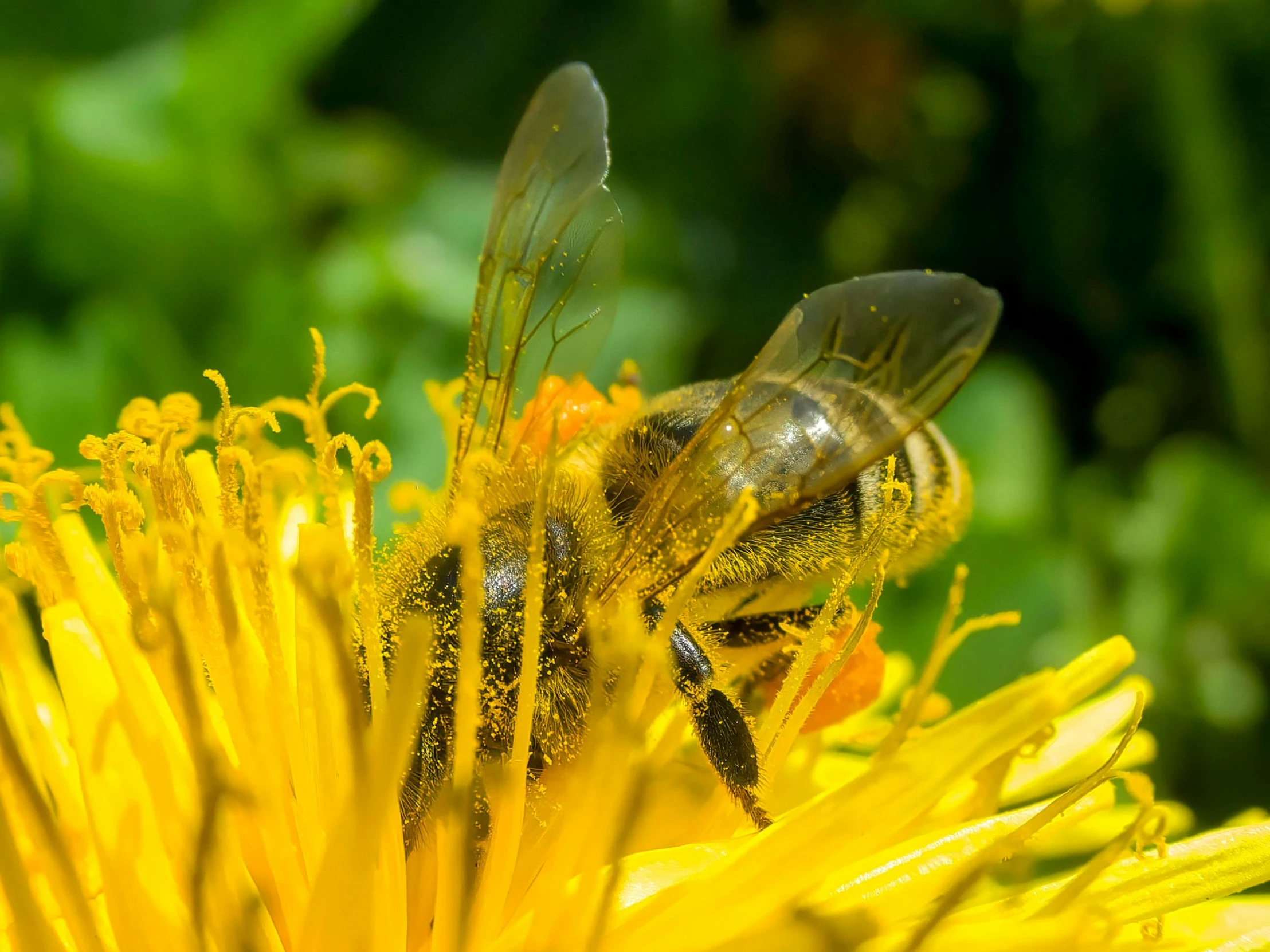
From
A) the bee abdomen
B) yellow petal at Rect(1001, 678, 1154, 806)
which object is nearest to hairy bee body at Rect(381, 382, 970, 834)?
the bee abdomen

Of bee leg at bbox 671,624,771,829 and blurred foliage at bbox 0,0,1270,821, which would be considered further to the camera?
blurred foliage at bbox 0,0,1270,821

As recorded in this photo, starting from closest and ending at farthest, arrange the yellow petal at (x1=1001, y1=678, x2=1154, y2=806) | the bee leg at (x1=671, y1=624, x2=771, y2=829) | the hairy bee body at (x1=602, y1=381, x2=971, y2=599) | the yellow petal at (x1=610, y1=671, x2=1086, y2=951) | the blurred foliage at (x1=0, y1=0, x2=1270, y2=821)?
the yellow petal at (x1=610, y1=671, x2=1086, y2=951), the bee leg at (x1=671, y1=624, x2=771, y2=829), the hairy bee body at (x1=602, y1=381, x2=971, y2=599), the yellow petal at (x1=1001, y1=678, x2=1154, y2=806), the blurred foliage at (x1=0, y1=0, x2=1270, y2=821)

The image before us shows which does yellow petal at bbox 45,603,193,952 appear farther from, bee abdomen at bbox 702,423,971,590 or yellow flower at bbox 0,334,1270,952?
bee abdomen at bbox 702,423,971,590

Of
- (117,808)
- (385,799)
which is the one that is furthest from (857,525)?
(117,808)

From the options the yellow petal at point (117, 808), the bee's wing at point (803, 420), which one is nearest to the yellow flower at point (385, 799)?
the yellow petal at point (117, 808)

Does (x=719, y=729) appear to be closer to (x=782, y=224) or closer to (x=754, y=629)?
(x=754, y=629)
